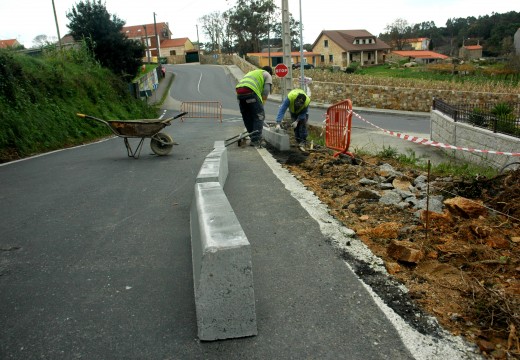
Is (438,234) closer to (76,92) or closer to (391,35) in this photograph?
(76,92)

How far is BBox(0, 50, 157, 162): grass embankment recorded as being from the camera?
1353 centimetres

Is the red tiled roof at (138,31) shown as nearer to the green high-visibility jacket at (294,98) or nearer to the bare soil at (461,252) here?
the green high-visibility jacket at (294,98)

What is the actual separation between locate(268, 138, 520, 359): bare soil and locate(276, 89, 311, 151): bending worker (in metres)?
4.48

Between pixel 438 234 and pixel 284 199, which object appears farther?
pixel 284 199

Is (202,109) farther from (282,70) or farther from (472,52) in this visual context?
(472,52)

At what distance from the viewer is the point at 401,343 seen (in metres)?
2.93

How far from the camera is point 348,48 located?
9112 cm

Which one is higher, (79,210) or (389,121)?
(79,210)

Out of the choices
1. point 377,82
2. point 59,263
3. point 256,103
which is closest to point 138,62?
point 377,82

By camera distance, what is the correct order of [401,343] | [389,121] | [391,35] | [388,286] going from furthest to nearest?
[391,35] → [389,121] → [388,286] → [401,343]

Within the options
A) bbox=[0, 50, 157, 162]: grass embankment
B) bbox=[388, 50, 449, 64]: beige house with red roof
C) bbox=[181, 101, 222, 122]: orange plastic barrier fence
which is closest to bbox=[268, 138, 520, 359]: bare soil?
bbox=[0, 50, 157, 162]: grass embankment

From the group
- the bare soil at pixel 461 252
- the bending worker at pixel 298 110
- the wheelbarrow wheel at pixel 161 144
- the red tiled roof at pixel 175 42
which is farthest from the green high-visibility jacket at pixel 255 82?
the red tiled roof at pixel 175 42

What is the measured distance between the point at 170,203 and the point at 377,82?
32.3m

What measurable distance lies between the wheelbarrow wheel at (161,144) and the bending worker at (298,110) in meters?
2.70
